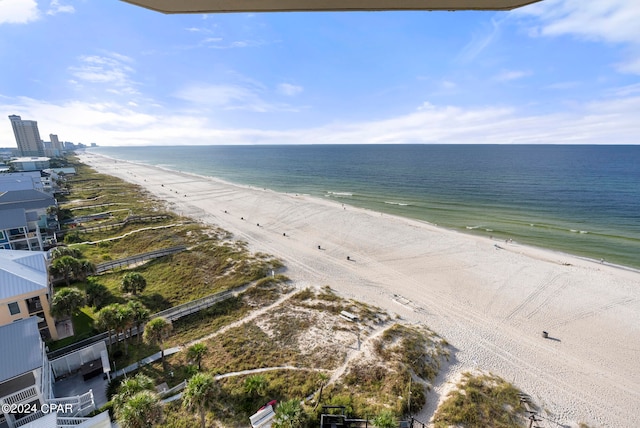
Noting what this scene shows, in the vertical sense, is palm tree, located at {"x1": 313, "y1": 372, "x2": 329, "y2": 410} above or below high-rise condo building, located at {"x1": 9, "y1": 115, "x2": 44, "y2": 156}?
below

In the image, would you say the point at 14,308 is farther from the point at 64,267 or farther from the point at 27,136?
the point at 27,136

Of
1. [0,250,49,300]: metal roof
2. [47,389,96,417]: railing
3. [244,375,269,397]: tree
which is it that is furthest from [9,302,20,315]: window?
[244,375,269,397]: tree

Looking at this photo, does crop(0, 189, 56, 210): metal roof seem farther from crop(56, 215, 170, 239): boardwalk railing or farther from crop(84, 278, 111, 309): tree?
crop(84, 278, 111, 309): tree

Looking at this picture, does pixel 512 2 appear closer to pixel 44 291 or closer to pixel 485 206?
pixel 44 291

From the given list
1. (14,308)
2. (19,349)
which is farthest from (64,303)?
(19,349)

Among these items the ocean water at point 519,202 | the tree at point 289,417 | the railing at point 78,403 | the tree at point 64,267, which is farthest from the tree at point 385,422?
the ocean water at point 519,202

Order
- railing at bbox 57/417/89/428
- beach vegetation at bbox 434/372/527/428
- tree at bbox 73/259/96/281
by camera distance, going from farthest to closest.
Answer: tree at bbox 73/259/96/281
beach vegetation at bbox 434/372/527/428
railing at bbox 57/417/89/428
